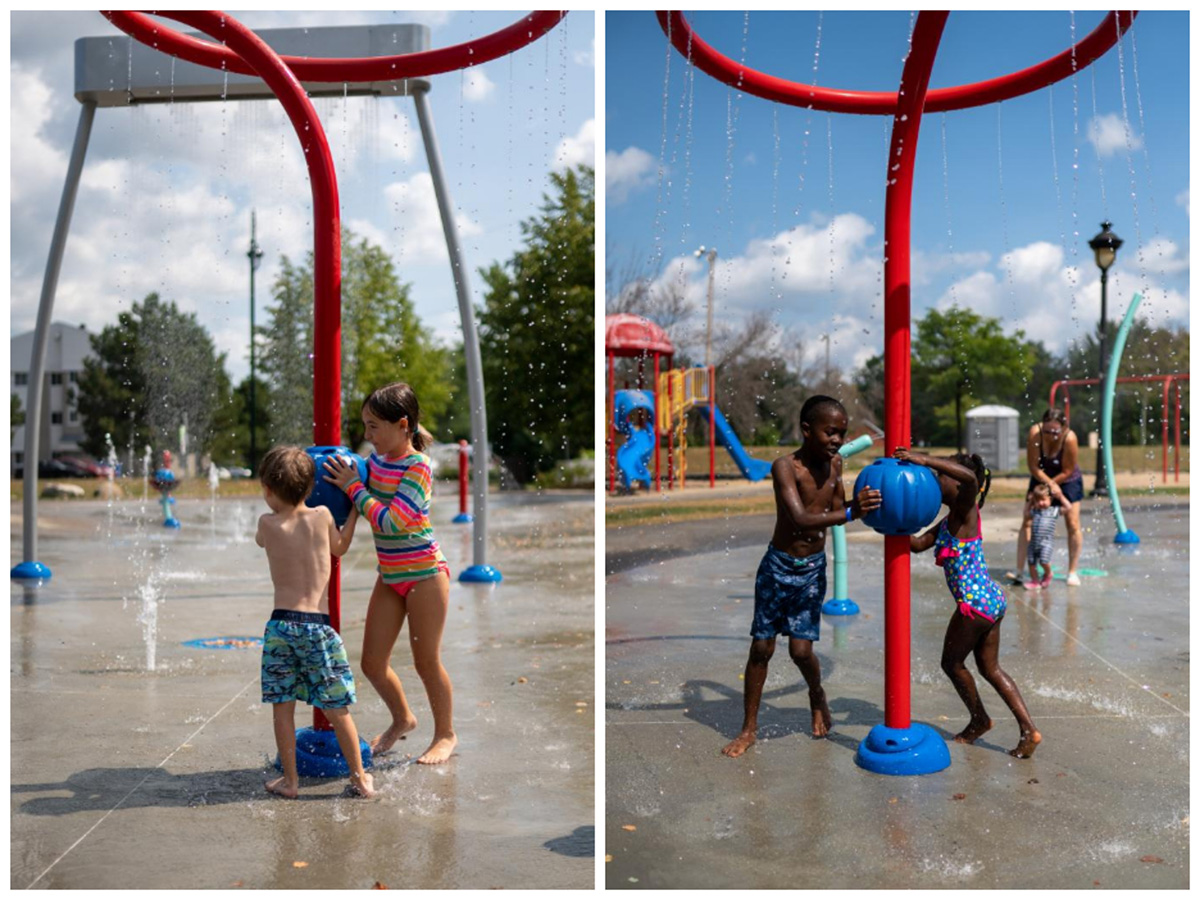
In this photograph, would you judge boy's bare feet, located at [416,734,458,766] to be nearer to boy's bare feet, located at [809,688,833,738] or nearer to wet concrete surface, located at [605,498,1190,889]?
wet concrete surface, located at [605,498,1190,889]

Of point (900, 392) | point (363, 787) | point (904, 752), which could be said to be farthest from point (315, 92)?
point (904, 752)

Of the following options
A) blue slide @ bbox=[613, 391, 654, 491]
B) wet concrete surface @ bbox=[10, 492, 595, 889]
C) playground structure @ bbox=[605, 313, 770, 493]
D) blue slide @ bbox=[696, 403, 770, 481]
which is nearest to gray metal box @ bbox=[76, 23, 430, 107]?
wet concrete surface @ bbox=[10, 492, 595, 889]

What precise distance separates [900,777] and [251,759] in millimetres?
2538

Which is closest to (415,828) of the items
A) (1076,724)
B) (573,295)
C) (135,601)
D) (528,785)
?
(528,785)

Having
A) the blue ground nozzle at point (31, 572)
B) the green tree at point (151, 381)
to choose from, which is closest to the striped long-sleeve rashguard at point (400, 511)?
the blue ground nozzle at point (31, 572)

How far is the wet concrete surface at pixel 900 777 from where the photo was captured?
140 inches

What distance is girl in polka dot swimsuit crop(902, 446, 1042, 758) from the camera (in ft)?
15.3

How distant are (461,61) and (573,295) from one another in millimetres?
25483

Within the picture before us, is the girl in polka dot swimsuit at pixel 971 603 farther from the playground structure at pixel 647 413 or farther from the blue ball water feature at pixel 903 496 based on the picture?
the playground structure at pixel 647 413

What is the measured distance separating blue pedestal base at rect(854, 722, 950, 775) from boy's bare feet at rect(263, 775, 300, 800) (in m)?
2.12

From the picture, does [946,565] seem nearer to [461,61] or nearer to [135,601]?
[461,61]

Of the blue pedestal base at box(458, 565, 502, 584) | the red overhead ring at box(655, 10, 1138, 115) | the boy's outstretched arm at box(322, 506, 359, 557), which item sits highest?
the red overhead ring at box(655, 10, 1138, 115)

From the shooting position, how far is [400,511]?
4.38 m

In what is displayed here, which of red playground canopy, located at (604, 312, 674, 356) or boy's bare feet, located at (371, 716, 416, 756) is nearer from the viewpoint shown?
boy's bare feet, located at (371, 716, 416, 756)
